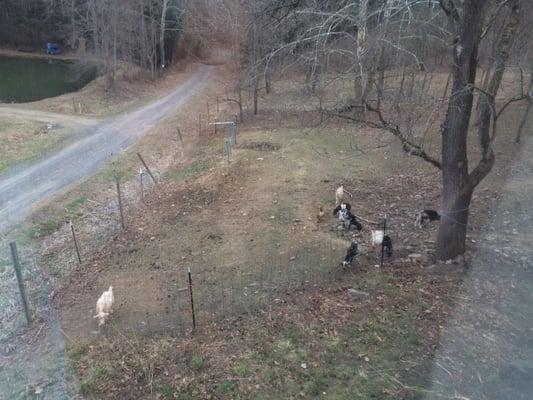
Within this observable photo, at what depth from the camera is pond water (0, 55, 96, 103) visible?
33.3 meters

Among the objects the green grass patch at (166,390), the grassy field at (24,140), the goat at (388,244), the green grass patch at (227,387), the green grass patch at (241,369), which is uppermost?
the goat at (388,244)

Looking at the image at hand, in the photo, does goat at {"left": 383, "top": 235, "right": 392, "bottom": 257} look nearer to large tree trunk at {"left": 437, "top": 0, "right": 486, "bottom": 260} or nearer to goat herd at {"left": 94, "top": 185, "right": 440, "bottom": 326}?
goat herd at {"left": 94, "top": 185, "right": 440, "bottom": 326}

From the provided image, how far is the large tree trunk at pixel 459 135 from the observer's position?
707cm

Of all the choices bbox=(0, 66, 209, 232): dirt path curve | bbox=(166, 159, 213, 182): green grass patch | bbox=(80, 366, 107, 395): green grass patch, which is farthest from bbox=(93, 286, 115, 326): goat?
bbox=(166, 159, 213, 182): green grass patch

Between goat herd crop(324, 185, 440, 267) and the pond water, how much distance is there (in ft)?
87.7

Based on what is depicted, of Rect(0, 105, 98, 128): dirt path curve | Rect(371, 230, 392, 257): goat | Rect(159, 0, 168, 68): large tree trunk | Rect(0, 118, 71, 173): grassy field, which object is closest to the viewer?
Rect(371, 230, 392, 257): goat

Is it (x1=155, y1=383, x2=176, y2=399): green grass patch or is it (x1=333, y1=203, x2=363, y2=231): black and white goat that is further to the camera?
(x1=333, y1=203, x2=363, y2=231): black and white goat

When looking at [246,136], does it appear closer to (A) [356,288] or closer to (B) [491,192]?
(B) [491,192]

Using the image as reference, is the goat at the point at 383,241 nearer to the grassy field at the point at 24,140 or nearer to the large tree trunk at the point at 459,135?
the large tree trunk at the point at 459,135

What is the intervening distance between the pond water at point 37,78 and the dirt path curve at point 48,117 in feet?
16.1

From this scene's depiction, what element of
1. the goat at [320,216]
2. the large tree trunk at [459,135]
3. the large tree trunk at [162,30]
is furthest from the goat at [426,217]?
the large tree trunk at [162,30]

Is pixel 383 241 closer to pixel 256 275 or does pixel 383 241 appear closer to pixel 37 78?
pixel 256 275

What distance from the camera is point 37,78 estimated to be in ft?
132

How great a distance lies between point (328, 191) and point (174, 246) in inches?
195
